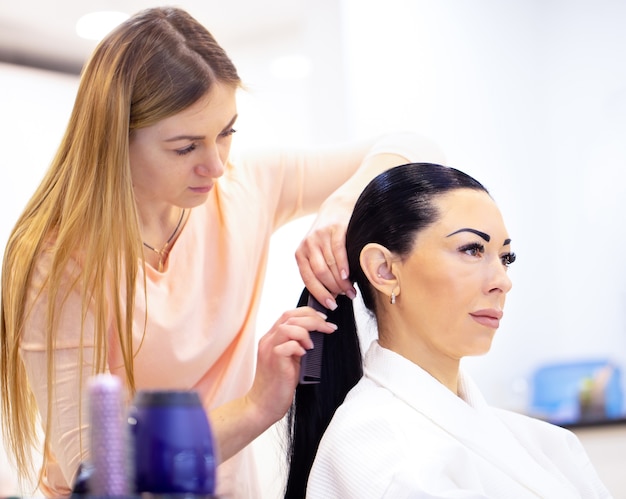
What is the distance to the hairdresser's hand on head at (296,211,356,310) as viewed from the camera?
1.43m

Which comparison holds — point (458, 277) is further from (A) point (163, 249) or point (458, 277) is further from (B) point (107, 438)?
(B) point (107, 438)

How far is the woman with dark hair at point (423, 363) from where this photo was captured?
1.27 meters

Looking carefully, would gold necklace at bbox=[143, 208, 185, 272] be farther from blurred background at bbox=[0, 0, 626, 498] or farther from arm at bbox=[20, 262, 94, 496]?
blurred background at bbox=[0, 0, 626, 498]

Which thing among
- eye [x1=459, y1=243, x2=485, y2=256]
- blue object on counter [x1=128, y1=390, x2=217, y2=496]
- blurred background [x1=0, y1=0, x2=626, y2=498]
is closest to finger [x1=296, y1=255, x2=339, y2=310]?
eye [x1=459, y1=243, x2=485, y2=256]

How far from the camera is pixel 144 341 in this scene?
1.46 meters

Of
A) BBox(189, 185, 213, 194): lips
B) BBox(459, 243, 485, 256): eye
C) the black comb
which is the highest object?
BBox(189, 185, 213, 194): lips

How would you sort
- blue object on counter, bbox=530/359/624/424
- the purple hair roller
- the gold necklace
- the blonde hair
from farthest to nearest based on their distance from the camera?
blue object on counter, bbox=530/359/624/424 → the gold necklace → the blonde hair → the purple hair roller

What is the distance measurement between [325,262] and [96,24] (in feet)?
4.61

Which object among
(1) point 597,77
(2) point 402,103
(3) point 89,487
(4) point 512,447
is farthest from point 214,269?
(1) point 597,77

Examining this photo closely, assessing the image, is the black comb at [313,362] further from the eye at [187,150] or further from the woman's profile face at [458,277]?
the eye at [187,150]

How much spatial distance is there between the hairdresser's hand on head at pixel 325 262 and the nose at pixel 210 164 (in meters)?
0.19

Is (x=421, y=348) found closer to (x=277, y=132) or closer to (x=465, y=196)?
(x=465, y=196)

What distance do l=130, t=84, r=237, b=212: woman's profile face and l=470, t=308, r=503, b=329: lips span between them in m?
0.48

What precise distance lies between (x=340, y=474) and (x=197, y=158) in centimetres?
55
